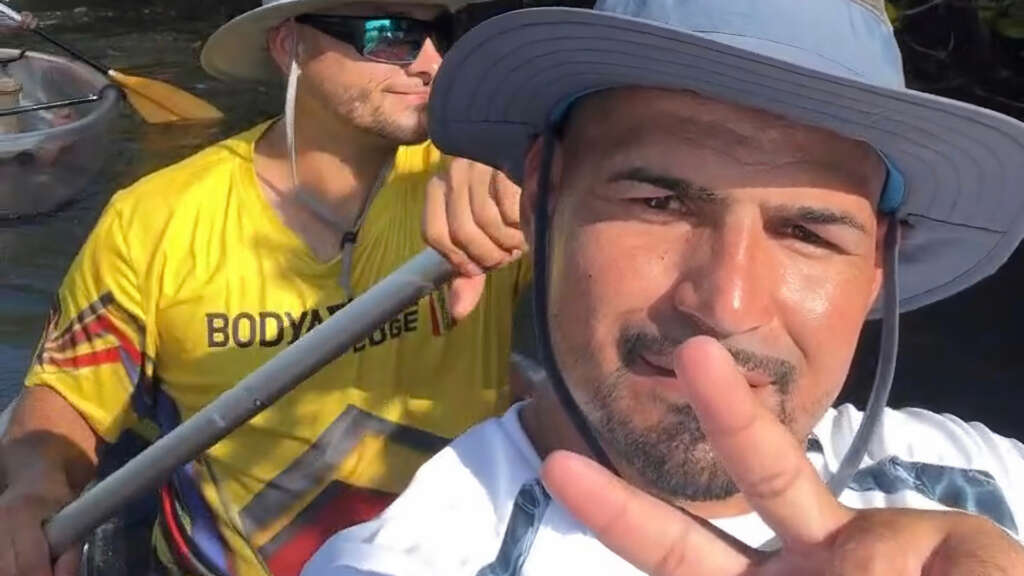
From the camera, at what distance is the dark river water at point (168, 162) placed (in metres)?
3.83

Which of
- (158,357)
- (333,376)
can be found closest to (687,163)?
(333,376)

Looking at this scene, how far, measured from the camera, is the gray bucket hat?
1.08 metres

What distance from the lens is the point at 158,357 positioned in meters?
2.17

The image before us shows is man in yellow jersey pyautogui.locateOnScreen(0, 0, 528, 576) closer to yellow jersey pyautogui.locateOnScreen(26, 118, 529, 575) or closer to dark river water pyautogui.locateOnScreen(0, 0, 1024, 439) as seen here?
yellow jersey pyautogui.locateOnScreen(26, 118, 529, 575)

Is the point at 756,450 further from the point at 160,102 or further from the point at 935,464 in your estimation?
the point at 160,102

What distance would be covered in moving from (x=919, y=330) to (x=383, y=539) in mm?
3328

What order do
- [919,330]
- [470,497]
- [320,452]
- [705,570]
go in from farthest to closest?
1. [919,330]
2. [320,452]
3. [470,497]
4. [705,570]

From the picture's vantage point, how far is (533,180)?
1335 millimetres

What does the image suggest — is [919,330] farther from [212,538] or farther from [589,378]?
[589,378]

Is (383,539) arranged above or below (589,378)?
below

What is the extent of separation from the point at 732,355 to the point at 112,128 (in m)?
5.29

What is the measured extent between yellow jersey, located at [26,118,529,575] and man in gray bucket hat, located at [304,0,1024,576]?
849 mm

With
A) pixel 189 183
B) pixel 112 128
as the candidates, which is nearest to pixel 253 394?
pixel 189 183

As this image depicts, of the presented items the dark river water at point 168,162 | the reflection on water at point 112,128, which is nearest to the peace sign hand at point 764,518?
the dark river water at point 168,162
